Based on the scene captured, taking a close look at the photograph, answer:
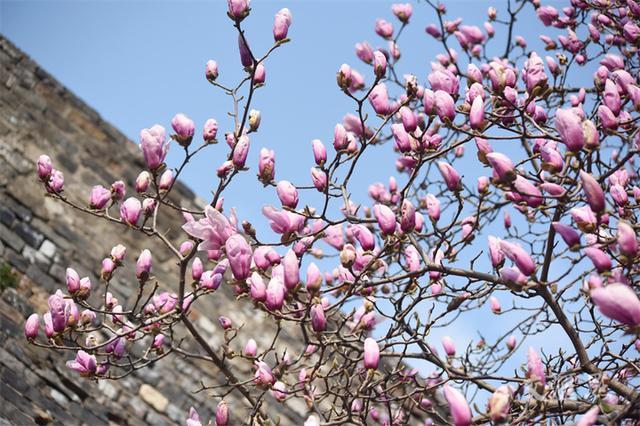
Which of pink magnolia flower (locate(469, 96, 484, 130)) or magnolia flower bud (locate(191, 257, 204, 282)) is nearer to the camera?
pink magnolia flower (locate(469, 96, 484, 130))

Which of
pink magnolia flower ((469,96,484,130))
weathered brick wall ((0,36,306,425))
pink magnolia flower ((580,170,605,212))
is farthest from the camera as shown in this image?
weathered brick wall ((0,36,306,425))

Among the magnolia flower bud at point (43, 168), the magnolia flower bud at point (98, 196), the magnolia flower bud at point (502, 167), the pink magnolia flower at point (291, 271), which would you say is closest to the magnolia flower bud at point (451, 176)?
the magnolia flower bud at point (502, 167)

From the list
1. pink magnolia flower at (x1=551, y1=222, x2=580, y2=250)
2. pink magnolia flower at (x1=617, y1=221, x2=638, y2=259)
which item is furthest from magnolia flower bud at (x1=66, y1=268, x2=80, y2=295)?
pink magnolia flower at (x1=617, y1=221, x2=638, y2=259)

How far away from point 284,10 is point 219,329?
284 centimetres

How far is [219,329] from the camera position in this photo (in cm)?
437

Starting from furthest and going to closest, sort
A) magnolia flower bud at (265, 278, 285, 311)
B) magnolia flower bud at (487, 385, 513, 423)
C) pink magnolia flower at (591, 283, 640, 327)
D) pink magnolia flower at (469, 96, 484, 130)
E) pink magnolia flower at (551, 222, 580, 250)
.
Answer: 1. pink magnolia flower at (469, 96, 484, 130)
2. magnolia flower bud at (265, 278, 285, 311)
3. pink magnolia flower at (551, 222, 580, 250)
4. magnolia flower bud at (487, 385, 513, 423)
5. pink magnolia flower at (591, 283, 640, 327)

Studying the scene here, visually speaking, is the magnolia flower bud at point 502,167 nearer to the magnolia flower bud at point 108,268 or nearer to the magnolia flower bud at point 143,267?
the magnolia flower bud at point 143,267

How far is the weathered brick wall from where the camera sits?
3.02 m

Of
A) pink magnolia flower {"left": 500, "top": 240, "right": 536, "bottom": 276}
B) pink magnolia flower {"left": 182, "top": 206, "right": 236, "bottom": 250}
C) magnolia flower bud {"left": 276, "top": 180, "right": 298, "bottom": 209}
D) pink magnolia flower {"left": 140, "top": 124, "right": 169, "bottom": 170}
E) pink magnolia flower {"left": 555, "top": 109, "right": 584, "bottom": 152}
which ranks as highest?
pink magnolia flower {"left": 555, "top": 109, "right": 584, "bottom": 152}

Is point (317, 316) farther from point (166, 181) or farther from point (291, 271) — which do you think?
point (166, 181)

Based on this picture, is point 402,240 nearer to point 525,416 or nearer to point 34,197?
point 525,416

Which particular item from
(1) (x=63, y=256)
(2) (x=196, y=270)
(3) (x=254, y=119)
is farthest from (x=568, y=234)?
(1) (x=63, y=256)

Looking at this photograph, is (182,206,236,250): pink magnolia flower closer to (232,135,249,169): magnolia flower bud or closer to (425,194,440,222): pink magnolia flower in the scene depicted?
(232,135,249,169): magnolia flower bud

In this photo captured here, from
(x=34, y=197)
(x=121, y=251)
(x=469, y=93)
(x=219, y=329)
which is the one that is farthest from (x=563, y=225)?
(x=34, y=197)
